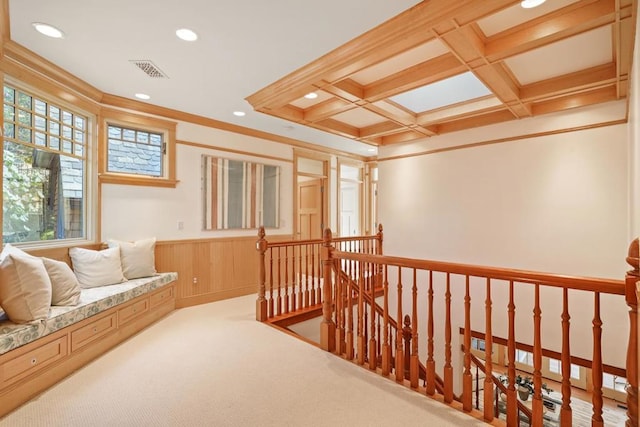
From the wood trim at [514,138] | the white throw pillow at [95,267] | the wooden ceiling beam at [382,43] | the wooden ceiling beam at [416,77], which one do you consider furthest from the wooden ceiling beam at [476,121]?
the white throw pillow at [95,267]

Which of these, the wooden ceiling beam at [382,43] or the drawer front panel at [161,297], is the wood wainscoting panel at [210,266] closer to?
the drawer front panel at [161,297]

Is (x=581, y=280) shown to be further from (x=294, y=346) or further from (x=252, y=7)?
(x=252, y=7)

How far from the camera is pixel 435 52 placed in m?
2.53

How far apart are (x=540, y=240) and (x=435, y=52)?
2550mm

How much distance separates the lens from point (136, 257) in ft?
11.3

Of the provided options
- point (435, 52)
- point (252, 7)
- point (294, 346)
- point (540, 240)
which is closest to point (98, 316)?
point (294, 346)

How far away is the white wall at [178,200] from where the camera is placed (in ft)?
11.8

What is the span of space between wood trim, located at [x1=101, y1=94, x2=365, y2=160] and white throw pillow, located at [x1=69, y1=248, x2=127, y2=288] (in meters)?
1.73

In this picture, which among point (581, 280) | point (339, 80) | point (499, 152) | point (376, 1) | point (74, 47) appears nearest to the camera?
point (581, 280)

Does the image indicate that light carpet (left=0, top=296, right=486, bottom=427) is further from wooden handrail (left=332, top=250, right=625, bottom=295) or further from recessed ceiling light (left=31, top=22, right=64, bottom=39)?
recessed ceiling light (left=31, top=22, right=64, bottom=39)

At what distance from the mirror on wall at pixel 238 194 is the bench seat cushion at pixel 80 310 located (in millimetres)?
1183

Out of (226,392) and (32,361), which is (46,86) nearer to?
(32,361)

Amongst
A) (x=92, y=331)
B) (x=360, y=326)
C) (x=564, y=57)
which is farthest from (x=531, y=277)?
(x=92, y=331)

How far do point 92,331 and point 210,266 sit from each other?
1.81 m
